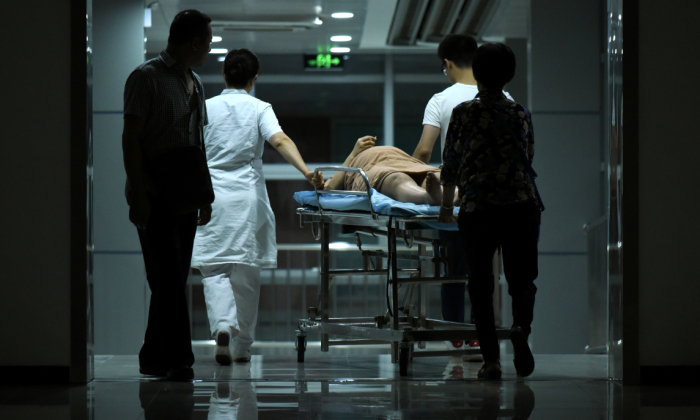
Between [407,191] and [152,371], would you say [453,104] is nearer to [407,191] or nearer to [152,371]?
[407,191]

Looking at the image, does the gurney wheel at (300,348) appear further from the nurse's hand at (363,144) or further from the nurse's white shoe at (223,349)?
the nurse's hand at (363,144)

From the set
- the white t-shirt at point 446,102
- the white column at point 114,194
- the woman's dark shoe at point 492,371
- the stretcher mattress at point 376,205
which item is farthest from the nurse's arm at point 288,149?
the white column at point 114,194

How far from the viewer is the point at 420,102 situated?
9547 millimetres

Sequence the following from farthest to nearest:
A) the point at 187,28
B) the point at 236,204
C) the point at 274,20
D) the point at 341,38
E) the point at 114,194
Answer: the point at 341,38, the point at 274,20, the point at 114,194, the point at 236,204, the point at 187,28

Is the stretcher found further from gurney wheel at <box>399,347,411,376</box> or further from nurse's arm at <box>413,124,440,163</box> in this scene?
nurse's arm at <box>413,124,440,163</box>

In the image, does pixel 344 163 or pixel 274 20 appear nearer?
pixel 344 163

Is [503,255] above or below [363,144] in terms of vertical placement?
below

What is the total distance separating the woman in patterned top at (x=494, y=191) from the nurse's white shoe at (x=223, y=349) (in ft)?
4.09

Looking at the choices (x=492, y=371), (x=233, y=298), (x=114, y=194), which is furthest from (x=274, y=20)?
(x=492, y=371)

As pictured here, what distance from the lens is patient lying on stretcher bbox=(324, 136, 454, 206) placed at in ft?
Result: 11.8

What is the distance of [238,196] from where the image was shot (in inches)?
165

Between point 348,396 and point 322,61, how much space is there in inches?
267

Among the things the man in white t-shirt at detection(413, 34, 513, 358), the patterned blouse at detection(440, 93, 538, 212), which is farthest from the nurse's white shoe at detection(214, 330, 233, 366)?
the patterned blouse at detection(440, 93, 538, 212)
